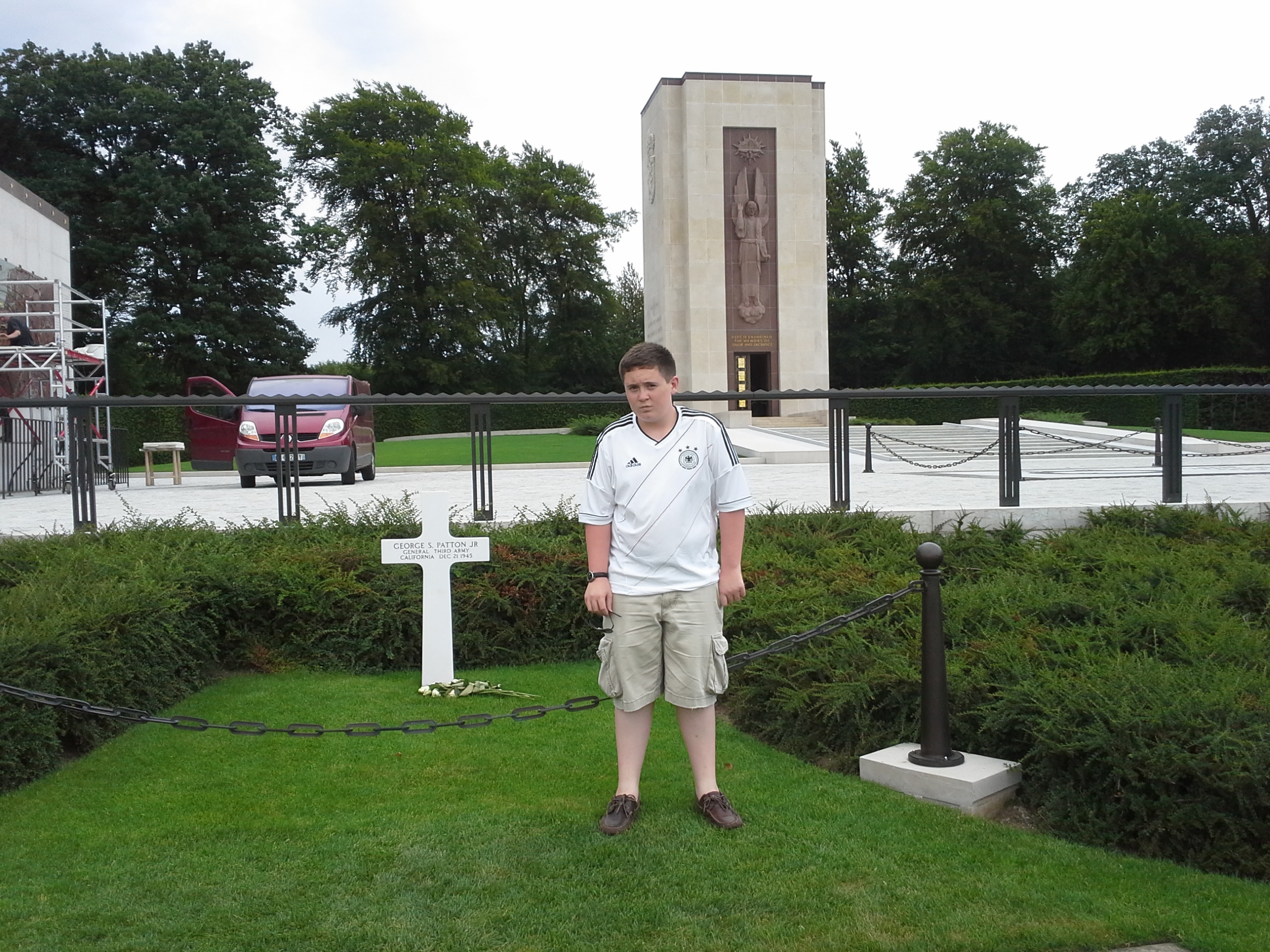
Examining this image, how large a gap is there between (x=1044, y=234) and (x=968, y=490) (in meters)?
45.4

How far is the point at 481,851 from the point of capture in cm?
363

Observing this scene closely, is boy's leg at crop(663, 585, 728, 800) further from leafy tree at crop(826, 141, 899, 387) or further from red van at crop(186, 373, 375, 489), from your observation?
leafy tree at crop(826, 141, 899, 387)

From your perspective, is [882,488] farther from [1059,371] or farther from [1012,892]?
[1059,371]

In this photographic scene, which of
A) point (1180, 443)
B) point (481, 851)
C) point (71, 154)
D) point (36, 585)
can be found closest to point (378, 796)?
point (481, 851)

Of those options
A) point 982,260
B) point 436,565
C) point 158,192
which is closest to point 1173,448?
point 436,565

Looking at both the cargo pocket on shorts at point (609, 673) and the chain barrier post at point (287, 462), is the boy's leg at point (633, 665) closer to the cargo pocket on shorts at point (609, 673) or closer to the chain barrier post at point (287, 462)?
the cargo pocket on shorts at point (609, 673)

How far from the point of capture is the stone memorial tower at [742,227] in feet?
113

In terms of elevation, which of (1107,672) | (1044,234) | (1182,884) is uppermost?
(1044,234)

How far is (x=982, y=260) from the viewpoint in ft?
167

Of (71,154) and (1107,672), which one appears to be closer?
(1107,672)

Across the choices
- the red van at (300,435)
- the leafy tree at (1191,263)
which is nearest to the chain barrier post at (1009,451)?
the red van at (300,435)

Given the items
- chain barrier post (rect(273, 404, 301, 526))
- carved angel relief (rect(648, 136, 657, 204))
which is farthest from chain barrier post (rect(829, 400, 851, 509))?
carved angel relief (rect(648, 136, 657, 204))

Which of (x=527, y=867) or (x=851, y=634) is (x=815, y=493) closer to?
(x=851, y=634)

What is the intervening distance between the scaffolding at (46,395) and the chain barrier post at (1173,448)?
8.20m
